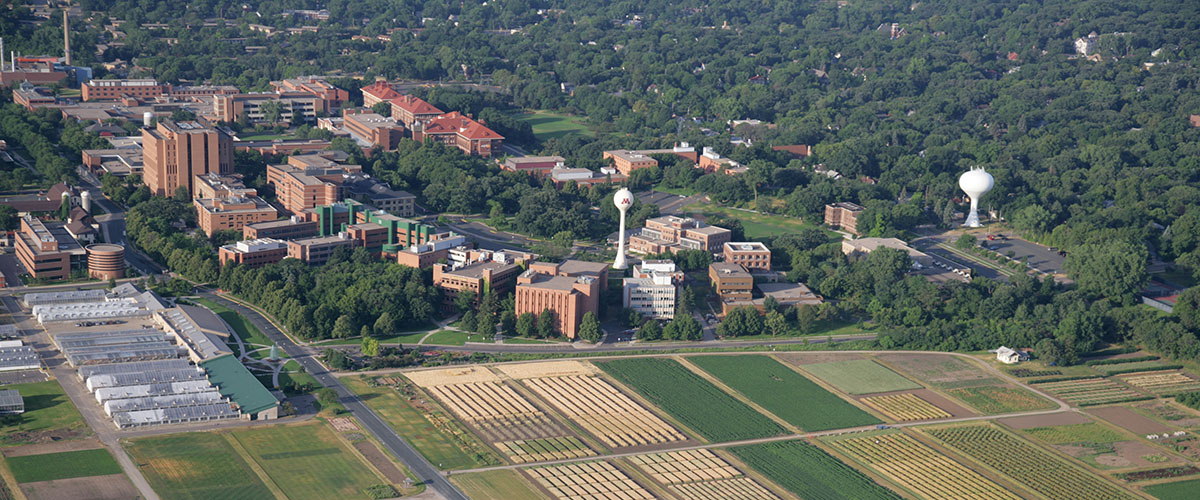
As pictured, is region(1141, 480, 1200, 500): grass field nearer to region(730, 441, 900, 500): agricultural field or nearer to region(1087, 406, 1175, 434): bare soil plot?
region(1087, 406, 1175, 434): bare soil plot

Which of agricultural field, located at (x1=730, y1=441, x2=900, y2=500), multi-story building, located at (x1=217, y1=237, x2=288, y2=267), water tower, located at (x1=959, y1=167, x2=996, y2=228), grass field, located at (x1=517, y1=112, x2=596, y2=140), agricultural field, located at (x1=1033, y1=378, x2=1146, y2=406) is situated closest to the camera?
agricultural field, located at (x1=730, y1=441, x2=900, y2=500)

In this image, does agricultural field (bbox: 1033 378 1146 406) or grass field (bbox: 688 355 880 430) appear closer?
grass field (bbox: 688 355 880 430)

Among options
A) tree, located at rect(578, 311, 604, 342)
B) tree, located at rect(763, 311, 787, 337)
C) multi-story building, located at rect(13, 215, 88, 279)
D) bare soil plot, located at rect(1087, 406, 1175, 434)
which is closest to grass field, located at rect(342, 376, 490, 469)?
tree, located at rect(578, 311, 604, 342)

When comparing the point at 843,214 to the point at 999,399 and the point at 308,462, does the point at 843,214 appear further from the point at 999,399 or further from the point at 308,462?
the point at 308,462

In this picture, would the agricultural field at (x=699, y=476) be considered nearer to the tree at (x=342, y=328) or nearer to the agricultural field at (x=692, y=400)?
the agricultural field at (x=692, y=400)

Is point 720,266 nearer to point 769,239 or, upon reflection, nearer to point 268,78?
point 769,239
